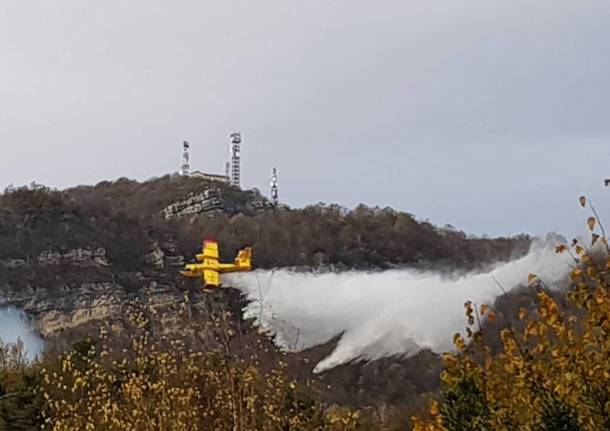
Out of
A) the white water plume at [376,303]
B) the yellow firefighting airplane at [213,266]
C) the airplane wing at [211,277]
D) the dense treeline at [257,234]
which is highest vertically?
the dense treeline at [257,234]

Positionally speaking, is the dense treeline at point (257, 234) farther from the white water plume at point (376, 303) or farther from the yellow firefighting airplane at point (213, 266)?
the white water plume at point (376, 303)

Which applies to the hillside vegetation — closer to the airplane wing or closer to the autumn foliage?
the airplane wing

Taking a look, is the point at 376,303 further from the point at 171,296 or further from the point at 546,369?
the point at 546,369

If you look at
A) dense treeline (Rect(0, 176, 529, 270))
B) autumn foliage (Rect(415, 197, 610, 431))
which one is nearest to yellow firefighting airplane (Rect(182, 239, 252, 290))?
dense treeline (Rect(0, 176, 529, 270))

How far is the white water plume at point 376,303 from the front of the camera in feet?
124

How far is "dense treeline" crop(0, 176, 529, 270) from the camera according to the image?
48.6 metres

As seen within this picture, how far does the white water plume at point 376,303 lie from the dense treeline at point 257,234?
Answer: 5.58ft

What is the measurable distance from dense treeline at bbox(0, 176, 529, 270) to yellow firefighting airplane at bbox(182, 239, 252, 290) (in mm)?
1198

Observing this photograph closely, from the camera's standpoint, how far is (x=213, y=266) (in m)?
44.2

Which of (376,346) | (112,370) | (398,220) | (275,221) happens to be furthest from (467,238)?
(112,370)

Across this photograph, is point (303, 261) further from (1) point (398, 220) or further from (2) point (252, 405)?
(2) point (252, 405)

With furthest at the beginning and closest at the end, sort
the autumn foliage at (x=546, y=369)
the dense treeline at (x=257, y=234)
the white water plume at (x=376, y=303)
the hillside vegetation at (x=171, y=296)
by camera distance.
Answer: the dense treeline at (x=257, y=234) → the white water plume at (x=376, y=303) → the hillside vegetation at (x=171, y=296) → the autumn foliage at (x=546, y=369)

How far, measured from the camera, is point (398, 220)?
2101 inches

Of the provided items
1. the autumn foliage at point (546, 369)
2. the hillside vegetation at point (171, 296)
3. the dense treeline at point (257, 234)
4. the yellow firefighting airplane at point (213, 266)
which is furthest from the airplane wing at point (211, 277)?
the autumn foliage at point (546, 369)
